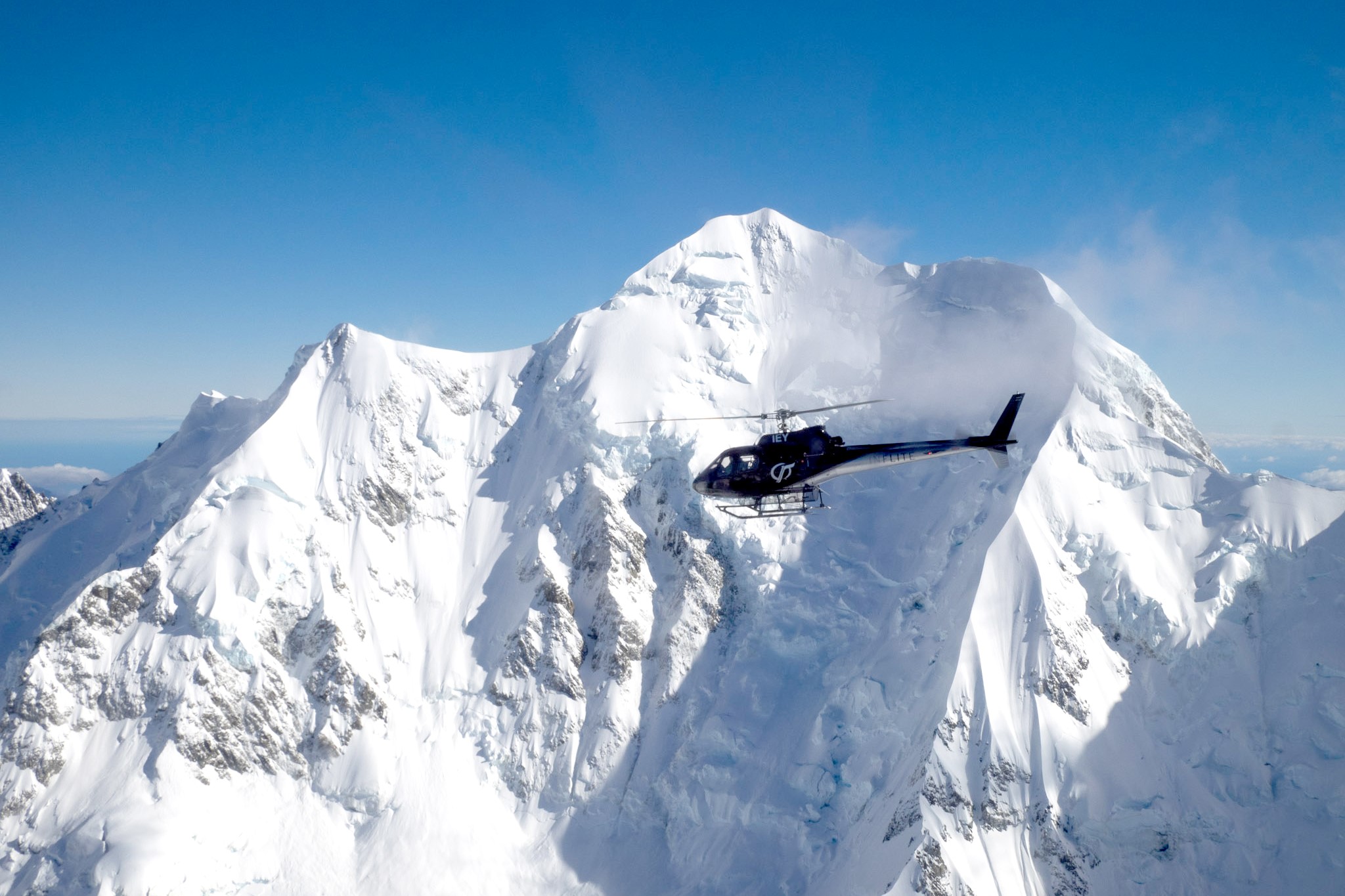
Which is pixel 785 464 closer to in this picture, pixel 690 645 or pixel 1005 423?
pixel 1005 423

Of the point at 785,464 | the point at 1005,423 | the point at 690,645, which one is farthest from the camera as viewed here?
the point at 690,645

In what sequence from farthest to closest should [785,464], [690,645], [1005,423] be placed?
1. [690,645]
2. [1005,423]
3. [785,464]

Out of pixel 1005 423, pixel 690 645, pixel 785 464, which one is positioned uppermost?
pixel 1005 423

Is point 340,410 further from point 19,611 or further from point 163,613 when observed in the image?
point 19,611

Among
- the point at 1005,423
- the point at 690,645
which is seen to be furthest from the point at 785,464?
the point at 690,645

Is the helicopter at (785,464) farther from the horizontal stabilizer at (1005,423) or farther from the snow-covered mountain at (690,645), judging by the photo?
the snow-covered mountain at (690,645)

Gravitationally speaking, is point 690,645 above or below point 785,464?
below

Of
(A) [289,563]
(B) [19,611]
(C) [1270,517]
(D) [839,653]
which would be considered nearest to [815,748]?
(D) [839,653]

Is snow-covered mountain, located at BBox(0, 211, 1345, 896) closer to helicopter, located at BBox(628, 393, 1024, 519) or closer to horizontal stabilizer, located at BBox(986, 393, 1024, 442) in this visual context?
horizontal stabilizer, located at BBox(986, 393, 1024, 442)
